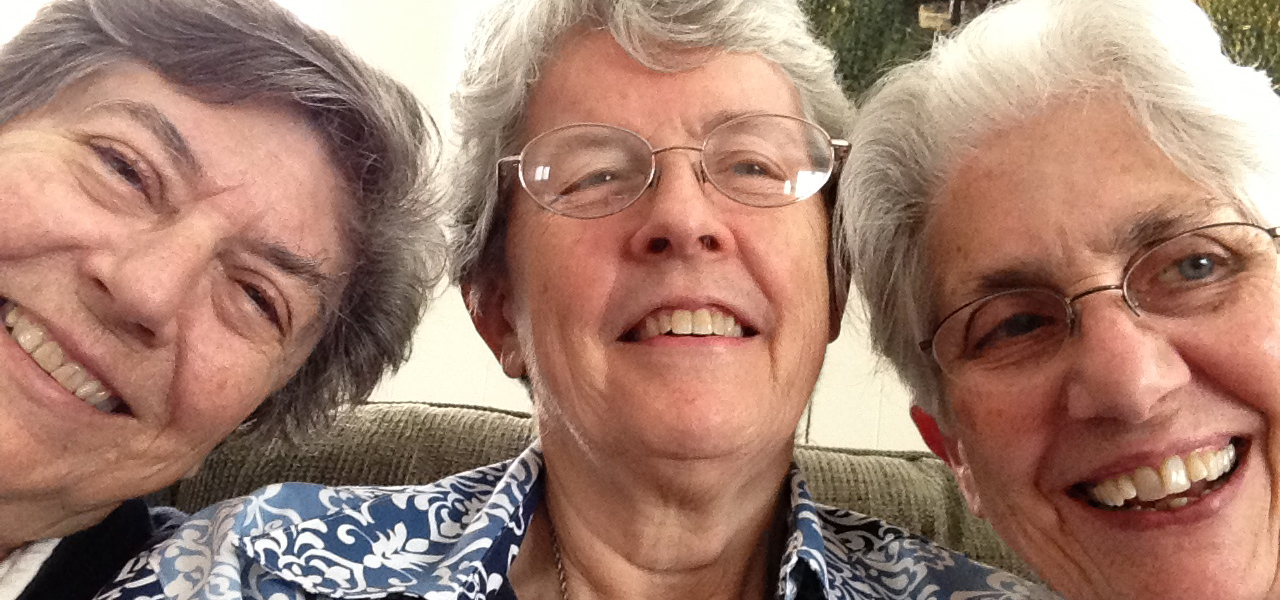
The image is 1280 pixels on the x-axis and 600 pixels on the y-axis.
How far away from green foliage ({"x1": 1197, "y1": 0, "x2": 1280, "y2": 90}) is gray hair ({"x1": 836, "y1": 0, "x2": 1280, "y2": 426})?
376 millimetres

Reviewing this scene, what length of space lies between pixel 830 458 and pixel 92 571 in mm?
1254

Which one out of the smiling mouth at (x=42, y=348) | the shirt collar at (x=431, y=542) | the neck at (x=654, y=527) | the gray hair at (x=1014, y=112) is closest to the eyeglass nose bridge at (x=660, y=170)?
the gray hair at (x=1014, y=112)

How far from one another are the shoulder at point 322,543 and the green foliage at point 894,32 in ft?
2.99

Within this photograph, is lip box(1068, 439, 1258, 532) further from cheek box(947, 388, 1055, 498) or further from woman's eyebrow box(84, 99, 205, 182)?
woman's eyebrow box(84, 99, 205, 182)

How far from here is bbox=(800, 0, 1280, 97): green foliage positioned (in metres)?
1.40

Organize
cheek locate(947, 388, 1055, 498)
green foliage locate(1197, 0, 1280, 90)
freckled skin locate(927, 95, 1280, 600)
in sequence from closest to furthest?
1. freckled skin locate(927, 95, 1280, 600)
2. cheek locate(947, 388, 1055, 498)
3. green foliage locate(1197, 0, 1280, 90)

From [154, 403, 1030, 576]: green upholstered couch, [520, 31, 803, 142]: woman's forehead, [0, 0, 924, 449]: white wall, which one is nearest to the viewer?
[520, 31, 803, 142]: woman's forehead

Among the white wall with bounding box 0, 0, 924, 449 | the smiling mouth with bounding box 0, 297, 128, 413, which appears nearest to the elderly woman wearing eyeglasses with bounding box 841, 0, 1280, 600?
the smiling mouth with bounding box 0, 297, 128, 413

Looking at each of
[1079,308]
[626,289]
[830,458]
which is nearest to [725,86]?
[626,289]

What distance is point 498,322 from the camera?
1.33 metres

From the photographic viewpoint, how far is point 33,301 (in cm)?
98

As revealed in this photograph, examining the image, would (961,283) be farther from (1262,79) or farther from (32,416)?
(32,416)

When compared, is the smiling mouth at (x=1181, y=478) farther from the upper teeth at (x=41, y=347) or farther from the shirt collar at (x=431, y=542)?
the upper teeth at (x=41, y=347)

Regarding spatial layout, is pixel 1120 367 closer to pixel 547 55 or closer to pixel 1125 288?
pixel 1125 288
